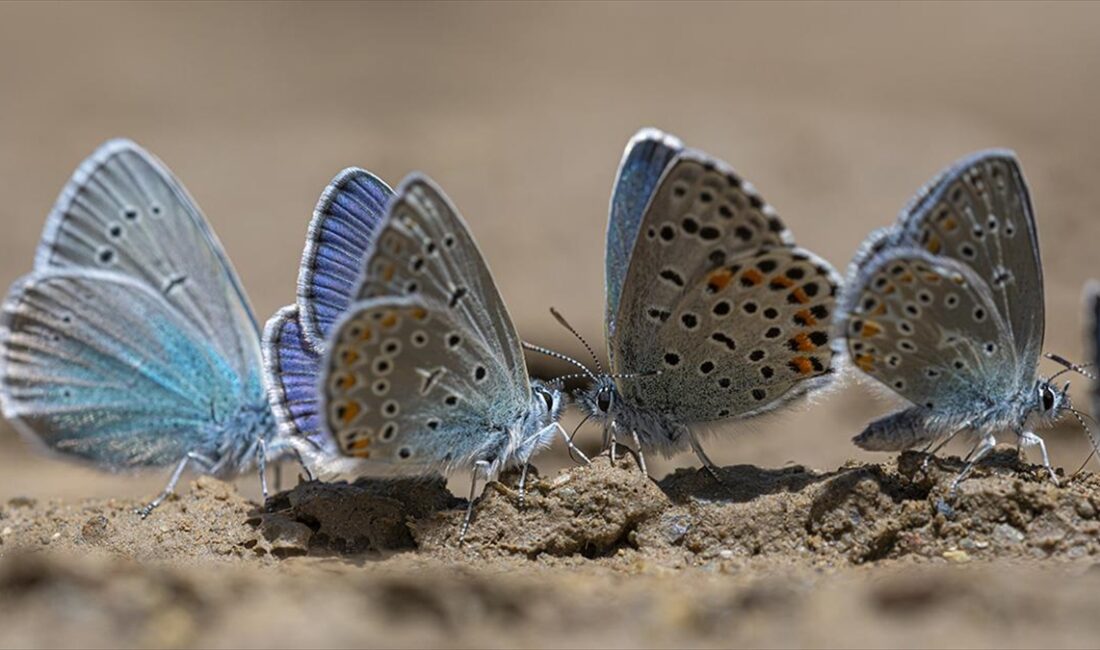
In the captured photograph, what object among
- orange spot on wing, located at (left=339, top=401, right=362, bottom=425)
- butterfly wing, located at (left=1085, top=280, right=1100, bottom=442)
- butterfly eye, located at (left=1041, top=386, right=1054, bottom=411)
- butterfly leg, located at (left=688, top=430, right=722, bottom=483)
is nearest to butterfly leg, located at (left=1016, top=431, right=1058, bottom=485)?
butterfly eye, located at (left=1041, top=386, right=1054, bottom=411)

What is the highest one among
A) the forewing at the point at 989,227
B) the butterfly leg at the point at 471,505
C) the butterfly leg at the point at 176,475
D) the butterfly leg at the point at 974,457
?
the forewing at the point at 989,227

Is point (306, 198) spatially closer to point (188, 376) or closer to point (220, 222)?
point (220, 222)

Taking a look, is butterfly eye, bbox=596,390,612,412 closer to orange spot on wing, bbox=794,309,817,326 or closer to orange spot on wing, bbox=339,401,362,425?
orange spot on wing, bbox=794,309,817,326

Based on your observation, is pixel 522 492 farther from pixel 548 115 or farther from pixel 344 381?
pixel 548 115

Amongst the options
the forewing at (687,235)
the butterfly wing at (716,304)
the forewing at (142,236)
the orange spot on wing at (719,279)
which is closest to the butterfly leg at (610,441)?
the butterfly wing at (716,304)

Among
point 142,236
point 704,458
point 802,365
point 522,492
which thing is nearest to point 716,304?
point 802,365

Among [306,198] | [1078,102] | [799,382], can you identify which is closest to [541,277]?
[306,198]

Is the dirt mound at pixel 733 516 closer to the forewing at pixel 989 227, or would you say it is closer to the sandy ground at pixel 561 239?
the sandy ground at pixel 561 239
